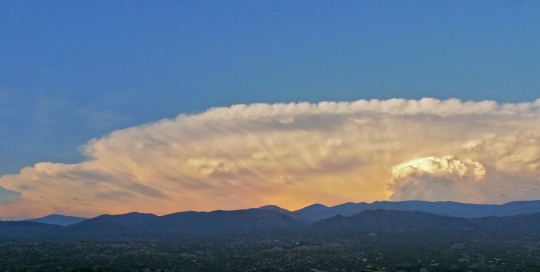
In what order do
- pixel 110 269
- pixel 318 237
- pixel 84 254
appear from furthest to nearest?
pixel 318 237, pixel 84 254, pixel 110 269

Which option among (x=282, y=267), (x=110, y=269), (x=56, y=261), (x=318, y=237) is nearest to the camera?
(x=110, y=269)

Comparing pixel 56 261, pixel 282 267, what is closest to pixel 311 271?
pixel 282 267

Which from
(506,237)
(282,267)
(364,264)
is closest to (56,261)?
(282,267)

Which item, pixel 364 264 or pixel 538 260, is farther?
pixel 538 260

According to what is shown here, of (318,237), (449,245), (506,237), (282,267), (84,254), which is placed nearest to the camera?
(282,267)

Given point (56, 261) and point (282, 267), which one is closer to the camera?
point (282, 267)

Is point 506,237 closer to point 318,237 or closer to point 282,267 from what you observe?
point 318,237

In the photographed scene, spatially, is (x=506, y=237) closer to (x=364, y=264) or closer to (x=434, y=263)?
(x=434, y=263)

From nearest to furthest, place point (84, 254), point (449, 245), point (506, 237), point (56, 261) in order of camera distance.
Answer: point (56, 261) → point (84, 254) → point (449, 245) → point (506, 237)
